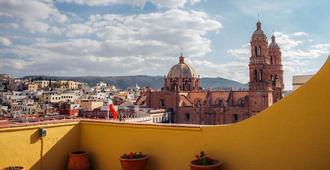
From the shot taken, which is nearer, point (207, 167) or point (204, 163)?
point (207, 167)

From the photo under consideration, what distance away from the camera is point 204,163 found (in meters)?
4.50

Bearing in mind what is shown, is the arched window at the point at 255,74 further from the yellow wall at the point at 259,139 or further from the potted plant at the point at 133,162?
the potted plant at the point at 133,162

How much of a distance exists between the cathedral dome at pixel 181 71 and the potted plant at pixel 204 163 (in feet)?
172

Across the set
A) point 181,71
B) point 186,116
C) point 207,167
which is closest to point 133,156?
point 207,167

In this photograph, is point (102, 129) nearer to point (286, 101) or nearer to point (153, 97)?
point (286, 101)

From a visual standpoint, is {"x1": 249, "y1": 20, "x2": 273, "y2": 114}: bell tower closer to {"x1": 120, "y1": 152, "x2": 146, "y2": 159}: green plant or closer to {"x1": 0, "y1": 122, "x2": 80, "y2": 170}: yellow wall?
{"x1": 0, "y1": 122, "x2": 80, "y2": 170}: yellow wall

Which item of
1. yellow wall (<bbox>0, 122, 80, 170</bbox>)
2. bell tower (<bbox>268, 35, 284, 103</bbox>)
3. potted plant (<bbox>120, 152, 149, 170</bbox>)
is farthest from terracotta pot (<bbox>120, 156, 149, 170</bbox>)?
bell tower (<bbox>268, 35, 284, 103</bbox>)

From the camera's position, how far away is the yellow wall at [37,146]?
5.40m

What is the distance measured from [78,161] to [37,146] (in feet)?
2.51

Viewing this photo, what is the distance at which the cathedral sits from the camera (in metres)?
46.7

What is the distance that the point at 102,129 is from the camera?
248 inches

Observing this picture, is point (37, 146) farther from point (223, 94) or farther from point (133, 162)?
point (223, 94)

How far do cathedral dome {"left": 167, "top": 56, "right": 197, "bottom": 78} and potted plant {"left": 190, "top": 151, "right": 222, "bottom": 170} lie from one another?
52317 millimetres

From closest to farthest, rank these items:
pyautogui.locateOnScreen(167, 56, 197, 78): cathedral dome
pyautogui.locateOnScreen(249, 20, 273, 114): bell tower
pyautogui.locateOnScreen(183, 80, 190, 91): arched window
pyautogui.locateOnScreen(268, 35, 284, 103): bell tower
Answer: pyautogui.locateOnScreen(249, 20, 273, 114): bell tower, pyautogui.locateOnScreen(268, 35, 284, 103): bell tower, pyautogui.locateOnScreen(167, 56, 197, 78): cathedral dome, pyautogui.locateOnScreen(183, 80, 190, 91): arched window
